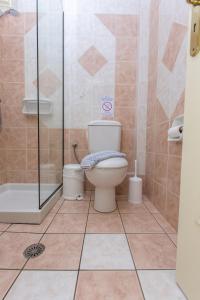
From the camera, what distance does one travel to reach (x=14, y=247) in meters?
1.01

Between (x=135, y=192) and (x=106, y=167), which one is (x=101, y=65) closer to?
(x=106, y=167)

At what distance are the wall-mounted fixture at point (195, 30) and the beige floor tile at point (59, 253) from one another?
98 centimetres

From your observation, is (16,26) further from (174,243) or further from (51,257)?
(174,243)

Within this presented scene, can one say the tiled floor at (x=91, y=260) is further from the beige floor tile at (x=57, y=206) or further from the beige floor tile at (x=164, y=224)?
the beige floor tile at (x=57, y=206)

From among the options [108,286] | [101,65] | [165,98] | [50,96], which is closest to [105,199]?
[108,286]

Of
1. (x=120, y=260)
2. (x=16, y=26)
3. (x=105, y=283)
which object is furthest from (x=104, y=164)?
(x=16, y=26)

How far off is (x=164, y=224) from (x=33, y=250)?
33.4 inches

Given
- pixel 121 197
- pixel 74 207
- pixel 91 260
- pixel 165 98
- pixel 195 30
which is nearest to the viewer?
pixel 195 30

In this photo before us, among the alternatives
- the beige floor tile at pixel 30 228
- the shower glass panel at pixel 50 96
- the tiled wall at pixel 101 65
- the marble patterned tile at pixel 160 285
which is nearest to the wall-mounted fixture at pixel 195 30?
the marble patterned tile at pixel 160 285

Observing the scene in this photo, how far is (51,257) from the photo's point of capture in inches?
36.7

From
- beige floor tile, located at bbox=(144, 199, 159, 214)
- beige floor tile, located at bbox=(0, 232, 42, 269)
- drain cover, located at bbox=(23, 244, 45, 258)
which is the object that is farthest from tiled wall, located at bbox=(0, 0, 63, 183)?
beige floor tile, located at bbox=(144, 199, 159, 214)

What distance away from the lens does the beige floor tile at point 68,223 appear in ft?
3.97

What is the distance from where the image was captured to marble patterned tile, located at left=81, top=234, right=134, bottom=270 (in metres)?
0.88

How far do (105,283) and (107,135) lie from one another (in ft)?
4.09
